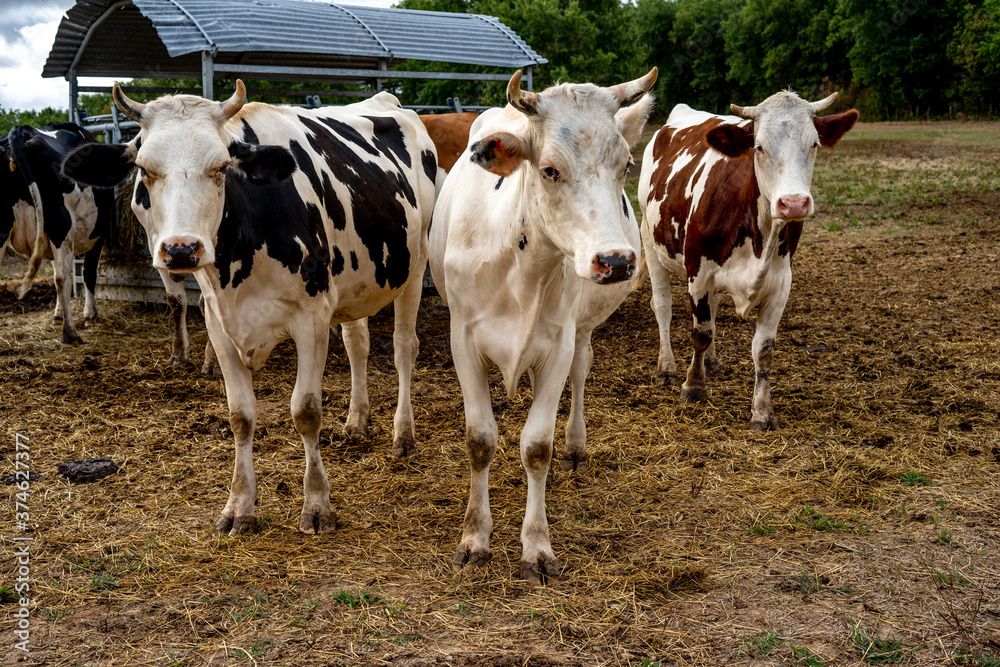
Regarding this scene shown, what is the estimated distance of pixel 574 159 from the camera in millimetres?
3205

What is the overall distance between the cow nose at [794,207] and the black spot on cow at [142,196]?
193 inches

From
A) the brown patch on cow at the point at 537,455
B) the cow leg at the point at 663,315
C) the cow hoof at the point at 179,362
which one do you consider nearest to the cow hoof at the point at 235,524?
the brown patch on cow at the point at 537,455

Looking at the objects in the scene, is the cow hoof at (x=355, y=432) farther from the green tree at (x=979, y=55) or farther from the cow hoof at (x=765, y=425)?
the green tree at (x=979, y=55)

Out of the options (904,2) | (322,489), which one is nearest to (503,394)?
(322,489)

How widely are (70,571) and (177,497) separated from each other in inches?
35.8

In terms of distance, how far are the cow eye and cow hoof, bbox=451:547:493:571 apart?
1.76m

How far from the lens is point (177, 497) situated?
15.3 feet

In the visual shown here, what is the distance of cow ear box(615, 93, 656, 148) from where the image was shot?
11.5 ft

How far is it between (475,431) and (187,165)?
1756mm

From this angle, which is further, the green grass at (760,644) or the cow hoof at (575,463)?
the cow hoof at (575,463)

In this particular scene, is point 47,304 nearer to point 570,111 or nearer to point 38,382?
point 38,382

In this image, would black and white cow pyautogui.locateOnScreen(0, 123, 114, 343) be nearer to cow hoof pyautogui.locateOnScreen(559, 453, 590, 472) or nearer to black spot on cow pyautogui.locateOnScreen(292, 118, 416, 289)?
black spot on cow pyautogui.locateOnScreen(292, 118, 416, 289)

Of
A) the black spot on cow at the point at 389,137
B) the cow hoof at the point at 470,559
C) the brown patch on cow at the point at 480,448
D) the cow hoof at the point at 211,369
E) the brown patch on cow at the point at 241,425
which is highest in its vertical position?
the black spot on cow at the point at 389,137

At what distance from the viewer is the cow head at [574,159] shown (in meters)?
3.13
